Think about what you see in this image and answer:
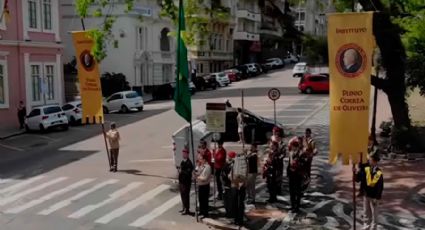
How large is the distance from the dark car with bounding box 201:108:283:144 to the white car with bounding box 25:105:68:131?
10.5 meters

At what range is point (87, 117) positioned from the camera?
2075 centimetres

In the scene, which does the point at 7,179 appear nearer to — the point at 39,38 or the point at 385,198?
the point at 385,198

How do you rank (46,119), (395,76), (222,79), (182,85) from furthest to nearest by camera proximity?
(222,79)
(46,119)
(395,76)
(182,85)

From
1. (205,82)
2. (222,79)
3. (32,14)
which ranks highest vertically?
→ (32,14)

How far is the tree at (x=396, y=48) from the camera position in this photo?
21.1m

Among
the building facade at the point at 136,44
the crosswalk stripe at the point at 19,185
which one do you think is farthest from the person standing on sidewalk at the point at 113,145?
the building facade at the point at 136,44

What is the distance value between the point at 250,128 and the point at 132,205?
34.8 feet

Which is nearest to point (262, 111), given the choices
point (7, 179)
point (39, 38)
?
point (39, 38)

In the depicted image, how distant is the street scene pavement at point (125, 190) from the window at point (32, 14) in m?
8.51

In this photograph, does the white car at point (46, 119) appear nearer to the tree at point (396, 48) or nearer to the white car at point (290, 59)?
the tree at point (396, 48)

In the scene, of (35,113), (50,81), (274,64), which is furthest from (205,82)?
(274,64)

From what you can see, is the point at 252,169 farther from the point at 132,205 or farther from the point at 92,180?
the point at 92,180

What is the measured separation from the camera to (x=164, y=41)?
195 ft

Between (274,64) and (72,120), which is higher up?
(274,64)
